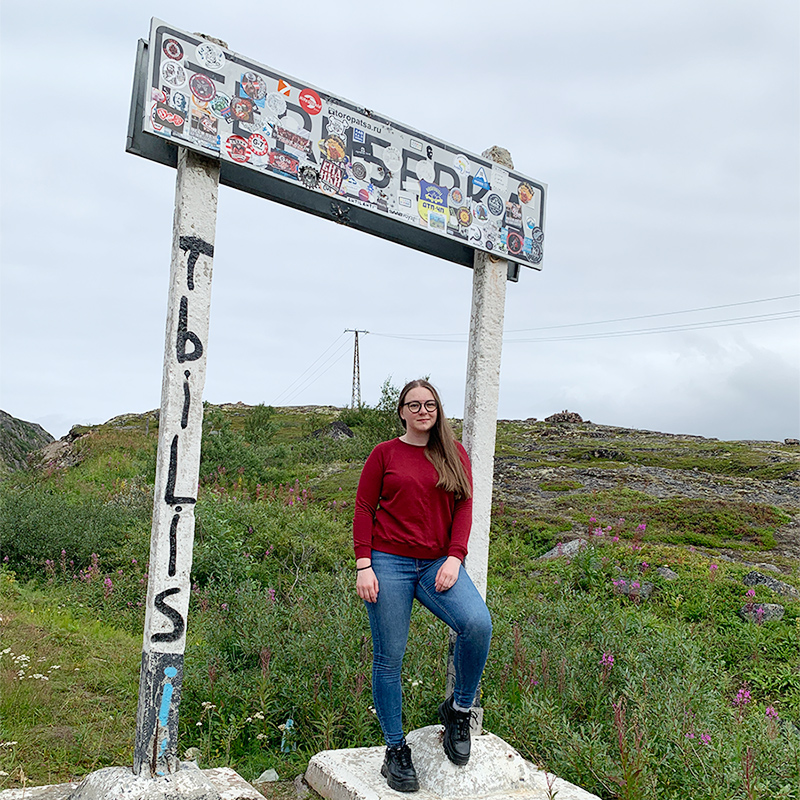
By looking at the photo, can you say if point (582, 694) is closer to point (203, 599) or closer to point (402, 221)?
point (402, 221)

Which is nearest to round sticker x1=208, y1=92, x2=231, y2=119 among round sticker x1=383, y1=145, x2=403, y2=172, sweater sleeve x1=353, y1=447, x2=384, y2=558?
round sticker x1=383, y1=145, x2=403, y2=172

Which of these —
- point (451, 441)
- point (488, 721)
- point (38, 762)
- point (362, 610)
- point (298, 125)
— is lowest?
point (38, 762)

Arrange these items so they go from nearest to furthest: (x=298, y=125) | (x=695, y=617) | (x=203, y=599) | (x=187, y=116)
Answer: (x=187, y=116) < (x=298, y=125) < (x=203, y=599) < (x=695, y=617)

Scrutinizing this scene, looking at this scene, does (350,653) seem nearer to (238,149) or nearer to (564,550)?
(238,149)

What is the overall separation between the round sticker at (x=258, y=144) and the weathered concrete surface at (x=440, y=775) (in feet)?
10.4

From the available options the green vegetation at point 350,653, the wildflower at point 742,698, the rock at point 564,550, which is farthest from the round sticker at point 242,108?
the rock at point 564,550

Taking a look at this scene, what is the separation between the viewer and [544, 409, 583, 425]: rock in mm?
44844

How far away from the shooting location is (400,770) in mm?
3648

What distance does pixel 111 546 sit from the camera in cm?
908

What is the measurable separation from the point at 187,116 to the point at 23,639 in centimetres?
478

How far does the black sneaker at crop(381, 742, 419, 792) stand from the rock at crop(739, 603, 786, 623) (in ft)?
17.4

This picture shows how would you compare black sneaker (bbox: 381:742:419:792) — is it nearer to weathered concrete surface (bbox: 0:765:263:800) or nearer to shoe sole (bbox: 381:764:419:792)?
shoe sole (bbox: 381:764:419:792)

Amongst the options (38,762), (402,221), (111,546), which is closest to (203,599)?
(38,762)

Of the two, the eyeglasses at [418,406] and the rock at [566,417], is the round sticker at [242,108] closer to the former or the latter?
the eyeglasses at [418,406]
